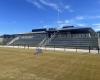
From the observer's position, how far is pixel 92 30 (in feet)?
210

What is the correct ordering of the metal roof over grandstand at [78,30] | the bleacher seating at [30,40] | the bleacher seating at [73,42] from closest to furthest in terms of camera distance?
1. the bleacher seating at [73,42]
2. the metal roof over grandstand at [78,30]
3. the bleacher seating at [30,40]

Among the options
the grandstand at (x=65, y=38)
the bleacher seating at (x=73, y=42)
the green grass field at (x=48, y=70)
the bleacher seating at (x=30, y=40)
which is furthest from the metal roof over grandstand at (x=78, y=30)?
the green grass field at (x=48, y=70)

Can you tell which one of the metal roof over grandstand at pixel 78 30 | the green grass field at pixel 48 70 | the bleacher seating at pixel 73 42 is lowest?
the green grass field at pixel 48 70

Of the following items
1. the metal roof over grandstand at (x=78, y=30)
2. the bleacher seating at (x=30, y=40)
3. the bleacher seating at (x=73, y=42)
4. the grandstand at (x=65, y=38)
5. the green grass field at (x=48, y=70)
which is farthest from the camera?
the bleacher seating at (x=30, y=40)

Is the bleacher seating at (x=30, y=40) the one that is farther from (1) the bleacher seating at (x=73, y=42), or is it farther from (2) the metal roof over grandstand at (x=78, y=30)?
(2) the metal roof over grandstand at (x=78, y=30)

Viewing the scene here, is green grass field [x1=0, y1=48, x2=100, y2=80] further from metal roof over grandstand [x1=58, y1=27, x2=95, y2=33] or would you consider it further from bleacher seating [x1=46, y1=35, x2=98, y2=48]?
metal roof over grandstand [x1=58, y1=27, x2=95, y2=33]

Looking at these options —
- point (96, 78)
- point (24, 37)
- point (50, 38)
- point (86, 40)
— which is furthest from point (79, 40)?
point (96, 78)

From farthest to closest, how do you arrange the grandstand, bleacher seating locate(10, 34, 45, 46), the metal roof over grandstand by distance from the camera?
bleacher seating locate(10, 34, 45, 46) → the metal roof over grandstand → the grandstand

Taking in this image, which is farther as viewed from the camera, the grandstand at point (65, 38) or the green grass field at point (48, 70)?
the grandstand at point (65, 38)

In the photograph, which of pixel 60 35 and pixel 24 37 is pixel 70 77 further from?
pixel 24 37

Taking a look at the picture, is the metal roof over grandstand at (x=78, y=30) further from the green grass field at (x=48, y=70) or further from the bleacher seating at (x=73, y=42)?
the green grass field at (x=48, y=70)

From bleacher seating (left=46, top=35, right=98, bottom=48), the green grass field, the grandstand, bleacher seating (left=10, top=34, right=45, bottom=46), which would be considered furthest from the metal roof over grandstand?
the green grass field

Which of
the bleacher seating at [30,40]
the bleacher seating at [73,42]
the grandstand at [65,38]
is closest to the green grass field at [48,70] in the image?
the bleacher seating at [73,42]

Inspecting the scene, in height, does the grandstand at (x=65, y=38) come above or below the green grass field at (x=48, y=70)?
above
